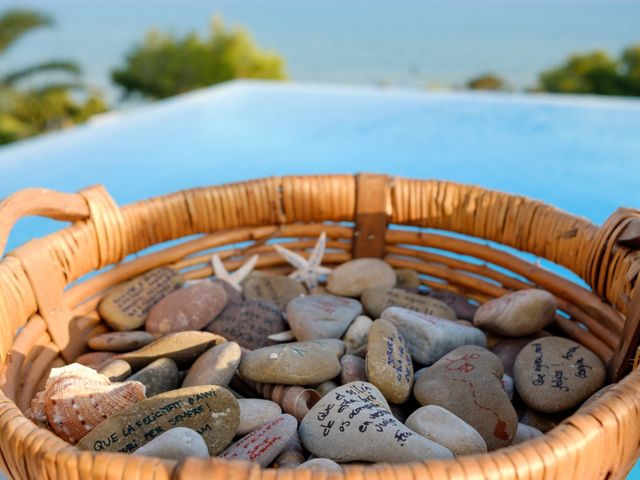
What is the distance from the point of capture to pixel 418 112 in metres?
3.17

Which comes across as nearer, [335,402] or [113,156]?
[335,402]

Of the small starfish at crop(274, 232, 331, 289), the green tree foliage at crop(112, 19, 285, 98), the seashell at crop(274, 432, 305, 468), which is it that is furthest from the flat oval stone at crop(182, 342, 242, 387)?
the green tree foliage at crop(112, 19, 285, 98)

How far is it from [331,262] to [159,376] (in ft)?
1.44

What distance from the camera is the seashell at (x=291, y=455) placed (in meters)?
0.63

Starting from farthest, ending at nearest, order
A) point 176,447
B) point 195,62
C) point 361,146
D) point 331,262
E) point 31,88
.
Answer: point 195,62, point 31,88, point 361,146, point 331,262, point 176,447

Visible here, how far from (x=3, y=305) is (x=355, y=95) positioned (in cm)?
297

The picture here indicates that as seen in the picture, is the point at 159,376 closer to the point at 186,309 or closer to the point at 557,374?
the point at 186,309

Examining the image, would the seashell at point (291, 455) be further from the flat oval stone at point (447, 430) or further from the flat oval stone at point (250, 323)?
the flat oval stone at point (250, 323)

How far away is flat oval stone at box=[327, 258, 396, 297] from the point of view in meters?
1.02

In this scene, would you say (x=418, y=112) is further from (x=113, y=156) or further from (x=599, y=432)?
(x=599, y=432)

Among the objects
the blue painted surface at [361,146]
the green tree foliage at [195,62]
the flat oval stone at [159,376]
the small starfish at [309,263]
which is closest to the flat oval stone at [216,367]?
the flat oval stone at [159,376]

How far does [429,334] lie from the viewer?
827 mm

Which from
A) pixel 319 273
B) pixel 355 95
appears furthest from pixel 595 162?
pixel 319 273

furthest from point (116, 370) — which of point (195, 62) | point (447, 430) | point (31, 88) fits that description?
point (195, 62)
